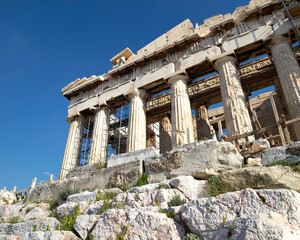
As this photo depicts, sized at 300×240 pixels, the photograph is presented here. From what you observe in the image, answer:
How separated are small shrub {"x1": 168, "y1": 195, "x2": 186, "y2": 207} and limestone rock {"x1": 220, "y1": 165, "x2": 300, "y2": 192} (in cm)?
109

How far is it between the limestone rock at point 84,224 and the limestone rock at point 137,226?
344mm

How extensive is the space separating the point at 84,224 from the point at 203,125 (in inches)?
492

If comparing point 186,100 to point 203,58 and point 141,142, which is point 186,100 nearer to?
point 203,58

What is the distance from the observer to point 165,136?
57.3 feet

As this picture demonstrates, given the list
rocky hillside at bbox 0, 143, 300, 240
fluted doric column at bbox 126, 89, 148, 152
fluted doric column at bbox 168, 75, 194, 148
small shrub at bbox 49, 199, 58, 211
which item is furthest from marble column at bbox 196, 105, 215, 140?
small shrub at bbox 49, 199, 58, 211

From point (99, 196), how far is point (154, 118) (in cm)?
1292

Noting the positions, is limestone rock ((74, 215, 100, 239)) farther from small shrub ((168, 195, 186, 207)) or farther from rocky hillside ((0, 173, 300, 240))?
small shrub ((168, 195, 186, 207))

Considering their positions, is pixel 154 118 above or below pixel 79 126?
above

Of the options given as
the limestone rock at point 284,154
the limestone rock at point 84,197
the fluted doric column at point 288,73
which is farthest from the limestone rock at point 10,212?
the fluted doric column at point 288,73

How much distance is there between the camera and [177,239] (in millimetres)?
3939

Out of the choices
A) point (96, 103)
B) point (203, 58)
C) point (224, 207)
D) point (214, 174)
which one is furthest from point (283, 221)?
point (96, 103)

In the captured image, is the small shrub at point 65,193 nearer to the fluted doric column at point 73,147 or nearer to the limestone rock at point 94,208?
the limestone rock at point 94,208

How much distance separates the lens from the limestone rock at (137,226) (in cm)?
401

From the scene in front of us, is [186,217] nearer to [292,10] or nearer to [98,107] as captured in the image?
[292,10]
